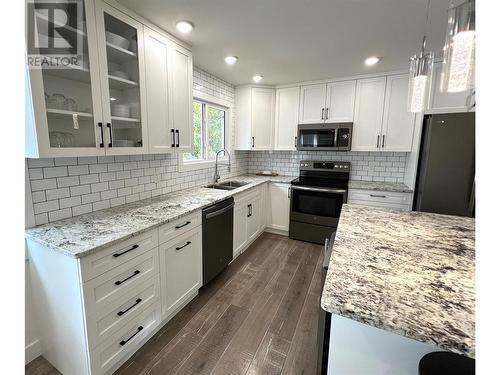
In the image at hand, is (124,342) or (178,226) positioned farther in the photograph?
(178,226)

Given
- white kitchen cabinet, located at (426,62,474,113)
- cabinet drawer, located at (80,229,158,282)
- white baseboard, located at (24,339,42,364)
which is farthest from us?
white kitchen cabinet, located at (426,62,474,113)

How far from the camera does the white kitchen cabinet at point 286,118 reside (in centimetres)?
372

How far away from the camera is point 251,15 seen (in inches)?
70.0

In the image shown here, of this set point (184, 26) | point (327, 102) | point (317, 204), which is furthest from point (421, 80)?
point (327, 102)

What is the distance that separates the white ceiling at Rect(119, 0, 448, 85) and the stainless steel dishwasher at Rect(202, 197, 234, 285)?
1601 mm

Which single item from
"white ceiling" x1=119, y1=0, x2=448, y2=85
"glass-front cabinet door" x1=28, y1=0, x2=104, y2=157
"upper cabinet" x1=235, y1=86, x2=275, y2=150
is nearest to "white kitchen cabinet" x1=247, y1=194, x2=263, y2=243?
"upper cabinet" x1=235, y1=86, x2=275, y2=150

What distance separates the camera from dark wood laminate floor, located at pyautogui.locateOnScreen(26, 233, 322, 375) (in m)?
1.56

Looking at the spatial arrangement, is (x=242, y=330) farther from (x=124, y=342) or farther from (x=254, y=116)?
(x=254, y=116)

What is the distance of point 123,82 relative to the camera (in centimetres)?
178

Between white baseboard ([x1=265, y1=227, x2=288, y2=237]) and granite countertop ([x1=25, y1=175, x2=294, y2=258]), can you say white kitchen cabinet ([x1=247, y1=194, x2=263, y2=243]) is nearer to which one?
white baseboard ([x1=265, y1=227, x2=288, y2=237])

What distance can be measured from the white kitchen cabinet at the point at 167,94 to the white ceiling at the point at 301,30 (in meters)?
0.17

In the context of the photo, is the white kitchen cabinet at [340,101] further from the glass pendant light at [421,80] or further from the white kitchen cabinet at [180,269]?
the white kitchen cabinet at [180,269]

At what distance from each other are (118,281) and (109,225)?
0.38 metres
